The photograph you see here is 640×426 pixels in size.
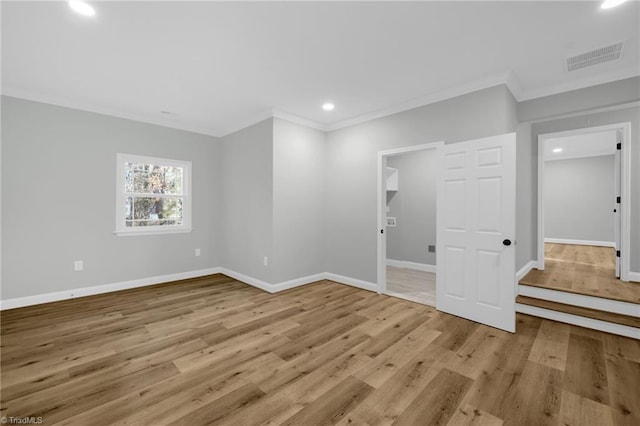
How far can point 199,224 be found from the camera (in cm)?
525

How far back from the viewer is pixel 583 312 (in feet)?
9.91

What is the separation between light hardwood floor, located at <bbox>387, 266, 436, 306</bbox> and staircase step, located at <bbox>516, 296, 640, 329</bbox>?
112 centimetres

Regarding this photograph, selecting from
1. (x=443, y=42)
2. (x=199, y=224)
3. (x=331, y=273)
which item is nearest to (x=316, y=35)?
(x=443, y=42)

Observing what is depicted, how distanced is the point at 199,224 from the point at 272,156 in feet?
7.20

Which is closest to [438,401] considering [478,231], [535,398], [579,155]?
[535,398]

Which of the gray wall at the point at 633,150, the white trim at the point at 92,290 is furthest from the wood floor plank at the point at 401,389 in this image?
the white trim at the point at 92,290

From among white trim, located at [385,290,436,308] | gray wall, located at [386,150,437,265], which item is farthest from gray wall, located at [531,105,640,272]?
white trim, located at [385,290,436,308]

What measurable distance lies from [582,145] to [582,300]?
5.52 meters

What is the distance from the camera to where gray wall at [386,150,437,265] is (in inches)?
219

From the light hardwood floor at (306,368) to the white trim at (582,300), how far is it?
1.36ft

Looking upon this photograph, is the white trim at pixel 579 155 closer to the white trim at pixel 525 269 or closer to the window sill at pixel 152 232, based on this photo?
the white trim at pixel 525 269

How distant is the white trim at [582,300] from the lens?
293 cm

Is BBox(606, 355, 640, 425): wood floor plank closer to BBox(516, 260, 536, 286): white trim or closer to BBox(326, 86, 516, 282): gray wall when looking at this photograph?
BBox(516, 260, 536, 286): white trim

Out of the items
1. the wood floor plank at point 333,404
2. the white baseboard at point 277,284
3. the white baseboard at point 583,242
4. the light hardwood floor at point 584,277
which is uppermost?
the white baseboard at point 583,242
